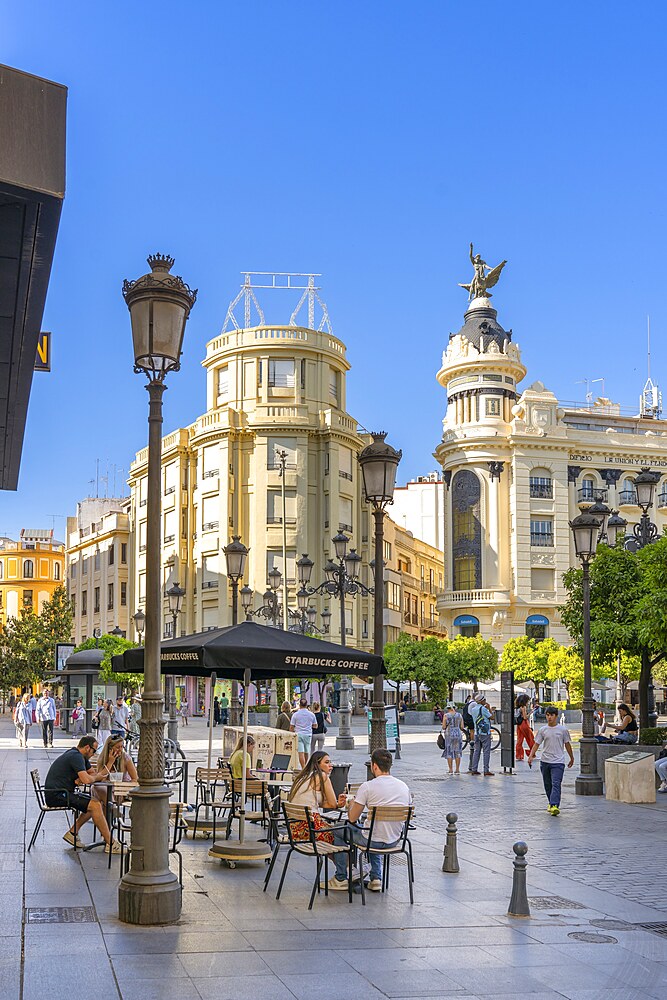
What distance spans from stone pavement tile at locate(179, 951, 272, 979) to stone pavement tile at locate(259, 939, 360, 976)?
0.27 ft

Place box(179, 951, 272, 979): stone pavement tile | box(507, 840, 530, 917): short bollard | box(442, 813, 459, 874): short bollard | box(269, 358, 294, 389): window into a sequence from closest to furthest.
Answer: box(179, 951, 272, 979): stone pavement tile, box(507, 840, 530, 917): short bollard, box(442, 813, 459, 874): short bollard, box(269, 358, 294, 389): window

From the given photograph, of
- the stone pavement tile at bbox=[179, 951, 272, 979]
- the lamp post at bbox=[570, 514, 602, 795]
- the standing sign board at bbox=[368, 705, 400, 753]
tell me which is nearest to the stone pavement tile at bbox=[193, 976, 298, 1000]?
the stone pavement tile at bbox=[179, 951, 272, 979]

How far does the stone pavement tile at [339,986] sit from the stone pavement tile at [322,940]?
80cm

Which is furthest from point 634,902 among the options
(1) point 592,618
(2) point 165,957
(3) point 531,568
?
(3) point 531,568

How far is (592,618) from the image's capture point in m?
26.3

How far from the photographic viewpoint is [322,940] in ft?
28.0

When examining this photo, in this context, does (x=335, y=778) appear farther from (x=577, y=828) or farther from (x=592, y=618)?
(x=592, y=618)

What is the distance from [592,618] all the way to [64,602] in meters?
65.5

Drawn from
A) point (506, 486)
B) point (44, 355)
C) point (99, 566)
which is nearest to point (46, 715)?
point (44, 355)

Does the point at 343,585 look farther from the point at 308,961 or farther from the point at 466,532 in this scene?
the point at 466,532

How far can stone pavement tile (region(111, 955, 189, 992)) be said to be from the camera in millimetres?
7234

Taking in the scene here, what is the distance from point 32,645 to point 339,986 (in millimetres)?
76781

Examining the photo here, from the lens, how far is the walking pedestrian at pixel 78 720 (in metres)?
39.3

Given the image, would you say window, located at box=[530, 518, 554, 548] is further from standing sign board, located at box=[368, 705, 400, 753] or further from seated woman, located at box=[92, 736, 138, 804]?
seated woman, located at box=[92, 736, 138, 804]
